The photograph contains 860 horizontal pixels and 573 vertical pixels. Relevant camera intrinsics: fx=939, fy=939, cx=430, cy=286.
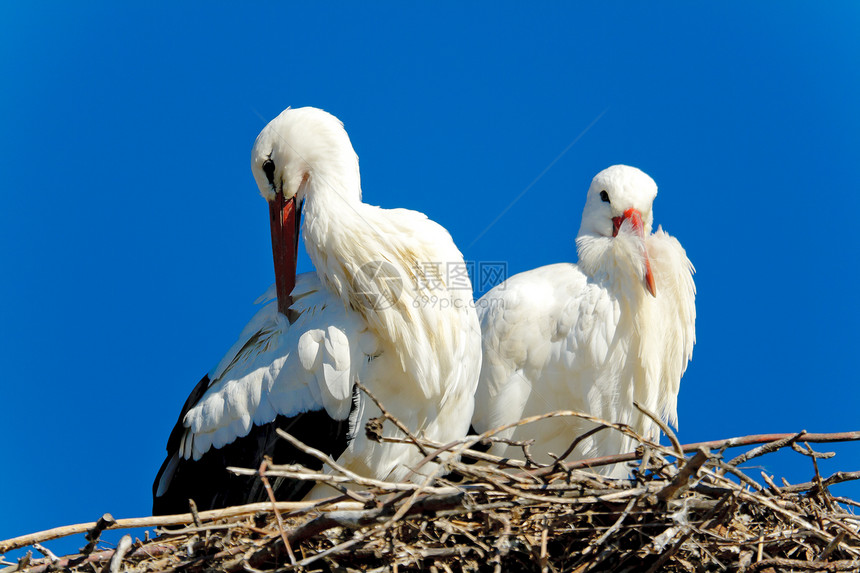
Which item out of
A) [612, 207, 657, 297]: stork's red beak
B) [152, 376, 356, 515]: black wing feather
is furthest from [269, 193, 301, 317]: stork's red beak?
[612, 207, 657, 297]: stork's red beak

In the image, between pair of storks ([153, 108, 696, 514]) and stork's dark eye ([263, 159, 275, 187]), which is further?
→ stork's dark eye ([263, 159, 275, 187])

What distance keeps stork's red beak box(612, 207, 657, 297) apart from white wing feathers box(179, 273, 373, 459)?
1.06m

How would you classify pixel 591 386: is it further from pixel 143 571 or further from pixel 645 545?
pixel 143 571

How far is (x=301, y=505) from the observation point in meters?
2.21

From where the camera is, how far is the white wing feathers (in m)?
2.63

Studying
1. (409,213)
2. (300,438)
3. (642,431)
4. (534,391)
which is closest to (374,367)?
(300,438)

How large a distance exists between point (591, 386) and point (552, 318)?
0.26 meters

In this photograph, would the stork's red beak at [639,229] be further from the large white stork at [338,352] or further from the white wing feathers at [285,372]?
the white wing feathers at [285,372]

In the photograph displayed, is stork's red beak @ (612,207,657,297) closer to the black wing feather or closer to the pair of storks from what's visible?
the pair of storks

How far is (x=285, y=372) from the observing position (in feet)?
8.85

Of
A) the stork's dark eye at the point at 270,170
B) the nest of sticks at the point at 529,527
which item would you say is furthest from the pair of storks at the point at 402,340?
the nest of sticks at the point at 529,527

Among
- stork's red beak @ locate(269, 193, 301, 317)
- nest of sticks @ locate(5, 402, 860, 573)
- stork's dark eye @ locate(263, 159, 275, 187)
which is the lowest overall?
nest of sticks @ locate(5, 402, 860, 573)

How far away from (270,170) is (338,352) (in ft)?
2.36

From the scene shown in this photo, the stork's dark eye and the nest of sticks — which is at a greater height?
the stork's dark eye
